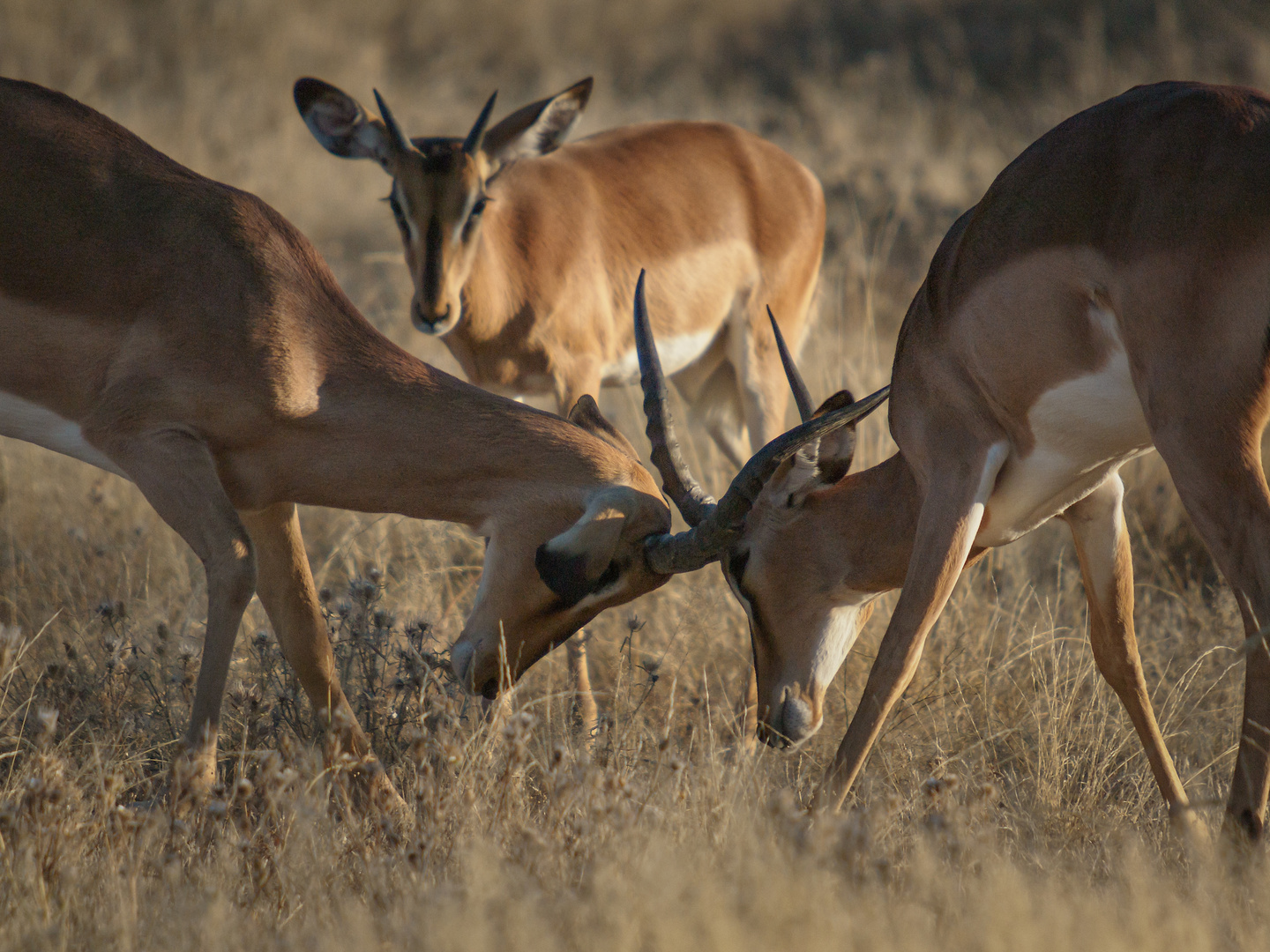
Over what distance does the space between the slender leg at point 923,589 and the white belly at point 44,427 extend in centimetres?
225

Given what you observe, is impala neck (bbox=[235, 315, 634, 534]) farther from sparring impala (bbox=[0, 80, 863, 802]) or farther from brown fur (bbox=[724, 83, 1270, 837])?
brown fur (bbox=[724, 83, 1270, 837])

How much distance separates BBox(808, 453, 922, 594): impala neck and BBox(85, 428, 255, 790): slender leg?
5.97 feet

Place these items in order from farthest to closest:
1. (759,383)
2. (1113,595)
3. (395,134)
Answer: (759,383), (395,134), (1113,595)

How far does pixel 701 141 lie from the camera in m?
7.11

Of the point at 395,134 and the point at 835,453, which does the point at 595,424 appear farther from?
the point at 395,134

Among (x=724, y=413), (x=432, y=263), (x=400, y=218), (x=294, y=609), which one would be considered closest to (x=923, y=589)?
(x=294, y=609)

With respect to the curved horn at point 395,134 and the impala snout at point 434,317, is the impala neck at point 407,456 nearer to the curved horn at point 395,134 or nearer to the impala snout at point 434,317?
the impala snout at point 434,317

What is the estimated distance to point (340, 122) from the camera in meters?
5.95

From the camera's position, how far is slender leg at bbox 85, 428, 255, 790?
11.6 feet

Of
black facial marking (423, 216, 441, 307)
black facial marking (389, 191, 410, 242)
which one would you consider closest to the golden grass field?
black facial marking (423, 216, 441, 307)

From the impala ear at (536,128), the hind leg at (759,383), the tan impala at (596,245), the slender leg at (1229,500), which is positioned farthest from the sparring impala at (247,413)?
the hind leg at (759,383)

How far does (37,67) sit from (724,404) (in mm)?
11625

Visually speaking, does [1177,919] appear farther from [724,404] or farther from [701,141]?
[701,141]

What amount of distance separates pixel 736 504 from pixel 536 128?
9.14 ft
